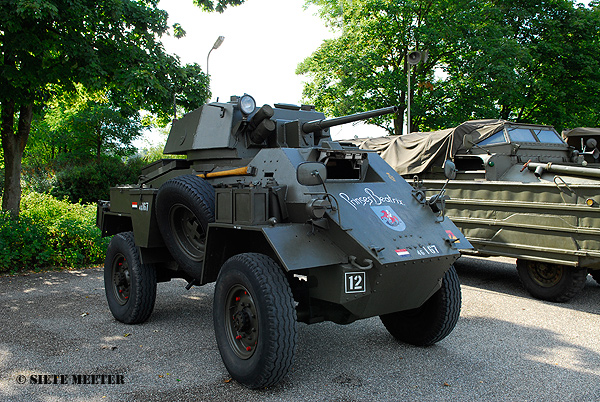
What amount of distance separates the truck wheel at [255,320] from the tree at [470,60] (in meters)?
17.5

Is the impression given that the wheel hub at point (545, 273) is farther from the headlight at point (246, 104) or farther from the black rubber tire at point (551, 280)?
the headlight at point (246, 104)

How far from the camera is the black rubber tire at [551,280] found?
7160 mm

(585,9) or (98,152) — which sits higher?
(585,9)

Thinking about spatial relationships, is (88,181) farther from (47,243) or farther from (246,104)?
(246,104)

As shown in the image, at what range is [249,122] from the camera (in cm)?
581

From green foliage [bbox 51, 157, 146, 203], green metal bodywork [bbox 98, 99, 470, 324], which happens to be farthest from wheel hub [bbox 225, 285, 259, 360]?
green foliage [bbox 51, 157, 146, 203]

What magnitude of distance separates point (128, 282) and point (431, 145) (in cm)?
587

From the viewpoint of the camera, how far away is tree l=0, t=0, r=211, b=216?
8.59 m

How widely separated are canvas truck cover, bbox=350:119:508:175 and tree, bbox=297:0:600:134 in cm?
1079

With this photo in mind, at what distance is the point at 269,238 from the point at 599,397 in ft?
9.24

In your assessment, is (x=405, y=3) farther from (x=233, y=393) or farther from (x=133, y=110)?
(x=233, y=393)

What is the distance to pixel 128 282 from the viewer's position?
6.17 meters

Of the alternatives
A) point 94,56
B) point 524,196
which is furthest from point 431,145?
point 94,56

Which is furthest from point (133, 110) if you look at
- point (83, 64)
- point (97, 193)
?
point (97, 193)
